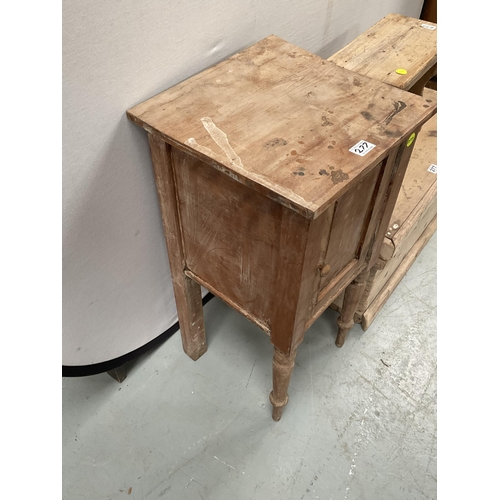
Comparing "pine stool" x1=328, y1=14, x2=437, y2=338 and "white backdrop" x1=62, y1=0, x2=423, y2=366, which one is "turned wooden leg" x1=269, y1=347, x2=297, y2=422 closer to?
"pine stool" x1=328, y1=14, x2=437, y2=338

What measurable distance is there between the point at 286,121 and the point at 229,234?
272 millimetres

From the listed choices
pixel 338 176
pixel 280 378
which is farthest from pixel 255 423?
pixel 338 176

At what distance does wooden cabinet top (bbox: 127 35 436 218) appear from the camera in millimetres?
752

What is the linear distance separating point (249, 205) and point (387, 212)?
438 millimetres

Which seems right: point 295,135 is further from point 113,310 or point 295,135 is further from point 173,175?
point 113,310

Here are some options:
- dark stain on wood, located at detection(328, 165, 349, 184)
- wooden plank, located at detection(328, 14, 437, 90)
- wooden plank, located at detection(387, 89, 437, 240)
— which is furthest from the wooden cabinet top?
wooden plank, located at detection(387, 89, 437, 240)

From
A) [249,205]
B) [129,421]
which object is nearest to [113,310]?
[129,421]

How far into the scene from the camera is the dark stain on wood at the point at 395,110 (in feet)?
2.89

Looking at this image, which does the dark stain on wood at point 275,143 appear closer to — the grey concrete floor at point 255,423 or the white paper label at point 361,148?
the white paper label at point 361,148

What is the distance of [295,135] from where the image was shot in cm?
84

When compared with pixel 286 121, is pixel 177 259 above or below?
below

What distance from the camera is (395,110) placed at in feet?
2.98

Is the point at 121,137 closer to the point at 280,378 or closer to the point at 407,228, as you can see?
the point at 280,378

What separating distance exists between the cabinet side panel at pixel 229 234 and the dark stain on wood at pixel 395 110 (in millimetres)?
310
